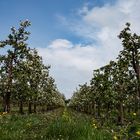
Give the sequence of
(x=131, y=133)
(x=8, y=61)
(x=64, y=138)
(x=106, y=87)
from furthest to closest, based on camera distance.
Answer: (x=8, y=61) < (x=106, y=87) < (x=64, y=138) < (x=131, y=133)

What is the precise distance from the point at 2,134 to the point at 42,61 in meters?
61.8

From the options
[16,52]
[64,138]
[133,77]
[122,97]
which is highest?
[16,52]

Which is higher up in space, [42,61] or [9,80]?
[42,61]

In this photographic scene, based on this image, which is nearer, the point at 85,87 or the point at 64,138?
the point at 64,138

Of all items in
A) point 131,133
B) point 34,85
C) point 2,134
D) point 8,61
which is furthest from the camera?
point 34,85

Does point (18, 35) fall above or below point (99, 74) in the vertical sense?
above

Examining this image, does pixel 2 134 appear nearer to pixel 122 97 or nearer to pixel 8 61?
pixel 122 97

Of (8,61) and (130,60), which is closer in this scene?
(130,60)

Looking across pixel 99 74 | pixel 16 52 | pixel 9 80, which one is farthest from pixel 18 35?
pixel 99 74

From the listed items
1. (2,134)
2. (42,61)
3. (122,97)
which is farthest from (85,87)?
(2,134)

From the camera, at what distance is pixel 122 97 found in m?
37.7

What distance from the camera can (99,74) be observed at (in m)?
52.0

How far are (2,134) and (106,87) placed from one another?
111 ft

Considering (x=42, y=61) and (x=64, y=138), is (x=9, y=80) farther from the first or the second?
(x=64, y=138)
